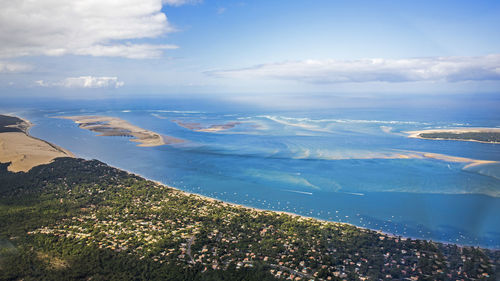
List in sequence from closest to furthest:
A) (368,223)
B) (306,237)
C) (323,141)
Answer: (306,237) → (368,223) → (323,141)

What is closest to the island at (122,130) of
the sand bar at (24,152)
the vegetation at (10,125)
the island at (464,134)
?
the vegetation at (10,125)

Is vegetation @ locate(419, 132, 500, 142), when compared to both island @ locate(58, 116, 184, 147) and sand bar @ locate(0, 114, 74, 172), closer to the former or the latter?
island @ locate(58, 116, 184, 147)

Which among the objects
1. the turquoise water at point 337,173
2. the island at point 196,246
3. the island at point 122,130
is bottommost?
the island at point 196,246

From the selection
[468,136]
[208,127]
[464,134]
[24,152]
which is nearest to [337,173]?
[468,136]

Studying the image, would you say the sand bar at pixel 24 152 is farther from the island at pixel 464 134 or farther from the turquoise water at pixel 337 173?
the island at pixel 464 134

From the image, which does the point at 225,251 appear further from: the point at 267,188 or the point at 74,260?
the point at 267,188

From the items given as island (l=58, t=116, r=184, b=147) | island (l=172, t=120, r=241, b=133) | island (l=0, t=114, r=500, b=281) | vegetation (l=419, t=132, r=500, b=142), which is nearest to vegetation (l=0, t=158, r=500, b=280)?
island (l=0, t=114, r=500, b=281)

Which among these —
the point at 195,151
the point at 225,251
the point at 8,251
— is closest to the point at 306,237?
the point at 225,251
